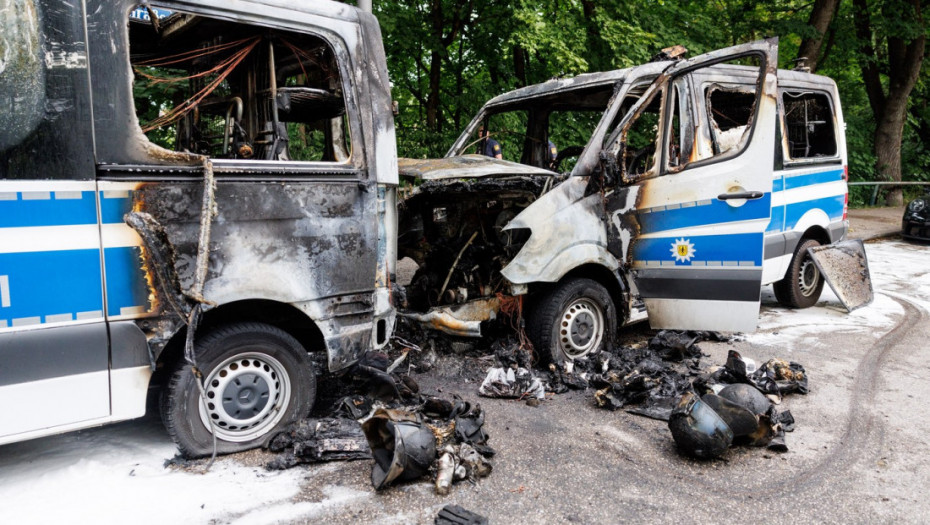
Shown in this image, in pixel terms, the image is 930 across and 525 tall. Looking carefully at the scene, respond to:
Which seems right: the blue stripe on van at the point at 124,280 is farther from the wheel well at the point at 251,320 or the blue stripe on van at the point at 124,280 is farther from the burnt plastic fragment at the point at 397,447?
the burnt plastic fragment at the point at 397,447

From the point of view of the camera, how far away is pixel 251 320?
369 centimetres

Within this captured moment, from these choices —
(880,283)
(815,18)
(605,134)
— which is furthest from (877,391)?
(815,18)

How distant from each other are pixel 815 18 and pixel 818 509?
13.3 metres

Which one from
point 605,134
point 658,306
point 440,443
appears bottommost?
point 440,443

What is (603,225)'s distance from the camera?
509cm

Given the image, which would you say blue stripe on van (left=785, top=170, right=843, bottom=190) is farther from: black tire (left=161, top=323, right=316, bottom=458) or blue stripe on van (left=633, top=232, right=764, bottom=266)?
black tire (left=161, top=323, right=316, bottom=458)

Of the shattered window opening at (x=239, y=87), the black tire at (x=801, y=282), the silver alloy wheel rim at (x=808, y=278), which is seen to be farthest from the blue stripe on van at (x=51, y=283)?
the silver alloy wheel rim at (x=808, y=278)

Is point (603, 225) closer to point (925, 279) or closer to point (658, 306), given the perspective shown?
point (658, 306)

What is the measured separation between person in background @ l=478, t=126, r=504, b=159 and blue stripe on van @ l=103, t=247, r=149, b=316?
163 inches

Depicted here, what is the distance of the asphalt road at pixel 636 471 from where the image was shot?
124 inches

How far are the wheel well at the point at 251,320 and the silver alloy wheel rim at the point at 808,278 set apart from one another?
5.68 metres

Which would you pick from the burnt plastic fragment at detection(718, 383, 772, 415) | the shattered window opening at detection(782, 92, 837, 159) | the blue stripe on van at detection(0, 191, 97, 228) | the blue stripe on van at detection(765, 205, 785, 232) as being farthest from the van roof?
the blue stripe on van at detection(0, 191, 97, 228)

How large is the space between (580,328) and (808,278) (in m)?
3.76

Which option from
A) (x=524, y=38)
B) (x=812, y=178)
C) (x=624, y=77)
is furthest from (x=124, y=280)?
(x=524, y=38)
